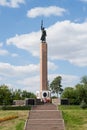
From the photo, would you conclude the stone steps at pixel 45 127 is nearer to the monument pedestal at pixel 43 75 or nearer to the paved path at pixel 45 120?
the paved path at pixel 45 120

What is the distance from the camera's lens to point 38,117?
35188mm

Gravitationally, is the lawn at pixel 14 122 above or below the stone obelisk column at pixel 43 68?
below

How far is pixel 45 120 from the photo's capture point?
33.6 m

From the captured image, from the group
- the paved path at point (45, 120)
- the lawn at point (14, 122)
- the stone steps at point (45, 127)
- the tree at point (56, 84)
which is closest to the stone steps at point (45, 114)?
the paved path at point (45, 120)

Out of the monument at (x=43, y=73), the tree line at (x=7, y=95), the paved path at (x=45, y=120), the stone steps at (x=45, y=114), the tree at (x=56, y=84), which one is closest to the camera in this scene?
the paved path at (x=45, y=120)

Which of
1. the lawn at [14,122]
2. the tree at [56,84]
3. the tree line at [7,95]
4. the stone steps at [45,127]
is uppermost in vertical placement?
the tree at [56,84]

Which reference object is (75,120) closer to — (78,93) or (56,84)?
(78,93)

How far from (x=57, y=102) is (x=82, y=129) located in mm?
20151

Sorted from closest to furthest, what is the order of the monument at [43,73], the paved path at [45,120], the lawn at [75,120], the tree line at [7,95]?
the paved path at [45,120], the lawn at [75,120], the monument at [43,73], the tree line at [7,95]

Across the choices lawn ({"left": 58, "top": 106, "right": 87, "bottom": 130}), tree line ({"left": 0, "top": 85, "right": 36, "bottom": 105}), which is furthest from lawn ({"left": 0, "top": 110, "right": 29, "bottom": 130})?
tree line ({"left": 0, "top": 85, "right": 36, "bottom": 105})

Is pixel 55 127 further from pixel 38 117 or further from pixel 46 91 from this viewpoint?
pixel 46 91

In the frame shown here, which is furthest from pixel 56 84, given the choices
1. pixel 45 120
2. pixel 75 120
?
pixel 45 120

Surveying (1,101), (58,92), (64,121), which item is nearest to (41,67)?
(1,101)

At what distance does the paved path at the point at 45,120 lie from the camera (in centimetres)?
3116
